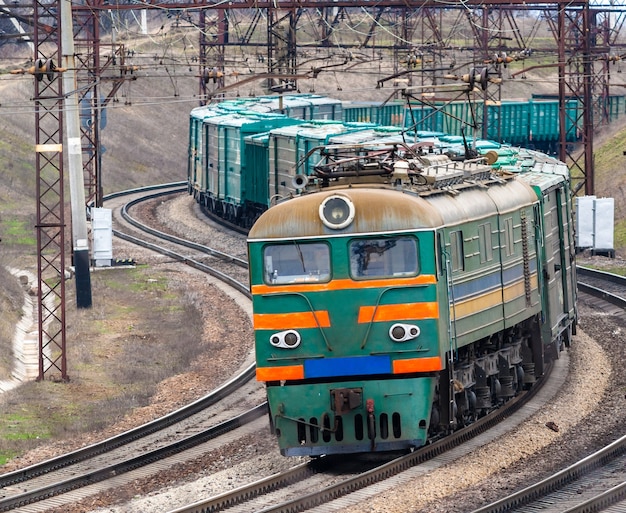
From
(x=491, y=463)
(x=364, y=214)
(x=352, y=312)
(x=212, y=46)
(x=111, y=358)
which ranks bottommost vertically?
(x=111, y=358)

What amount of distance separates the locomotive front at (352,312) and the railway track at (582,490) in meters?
1.62

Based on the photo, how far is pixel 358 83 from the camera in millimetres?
100938

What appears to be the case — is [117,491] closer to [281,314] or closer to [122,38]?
[281,314]

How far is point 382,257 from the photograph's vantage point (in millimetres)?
15312

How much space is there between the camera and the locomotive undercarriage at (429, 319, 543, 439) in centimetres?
1631

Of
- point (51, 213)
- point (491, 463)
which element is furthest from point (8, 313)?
point (491, 463)

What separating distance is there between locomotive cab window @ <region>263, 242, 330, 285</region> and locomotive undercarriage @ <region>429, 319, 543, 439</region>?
2048 mm

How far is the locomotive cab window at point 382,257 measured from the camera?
15.3 metres

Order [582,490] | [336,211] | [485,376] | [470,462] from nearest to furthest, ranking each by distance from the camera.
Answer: [582,490], [336,211], [470,462], [485,376]

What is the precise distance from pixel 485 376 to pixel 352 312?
3625 millimetres

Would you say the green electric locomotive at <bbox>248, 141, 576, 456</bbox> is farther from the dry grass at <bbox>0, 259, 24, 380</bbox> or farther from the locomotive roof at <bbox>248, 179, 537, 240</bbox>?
the dry grass at <bbox>0, 259, 24, 380</bbox>

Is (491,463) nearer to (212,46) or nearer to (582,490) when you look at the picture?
(582,490)

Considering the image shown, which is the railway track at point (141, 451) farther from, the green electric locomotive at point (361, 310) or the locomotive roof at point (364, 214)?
the locomotive roof at point (364, 214)

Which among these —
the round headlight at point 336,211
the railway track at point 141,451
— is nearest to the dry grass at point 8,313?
the railway track at point 141,451
